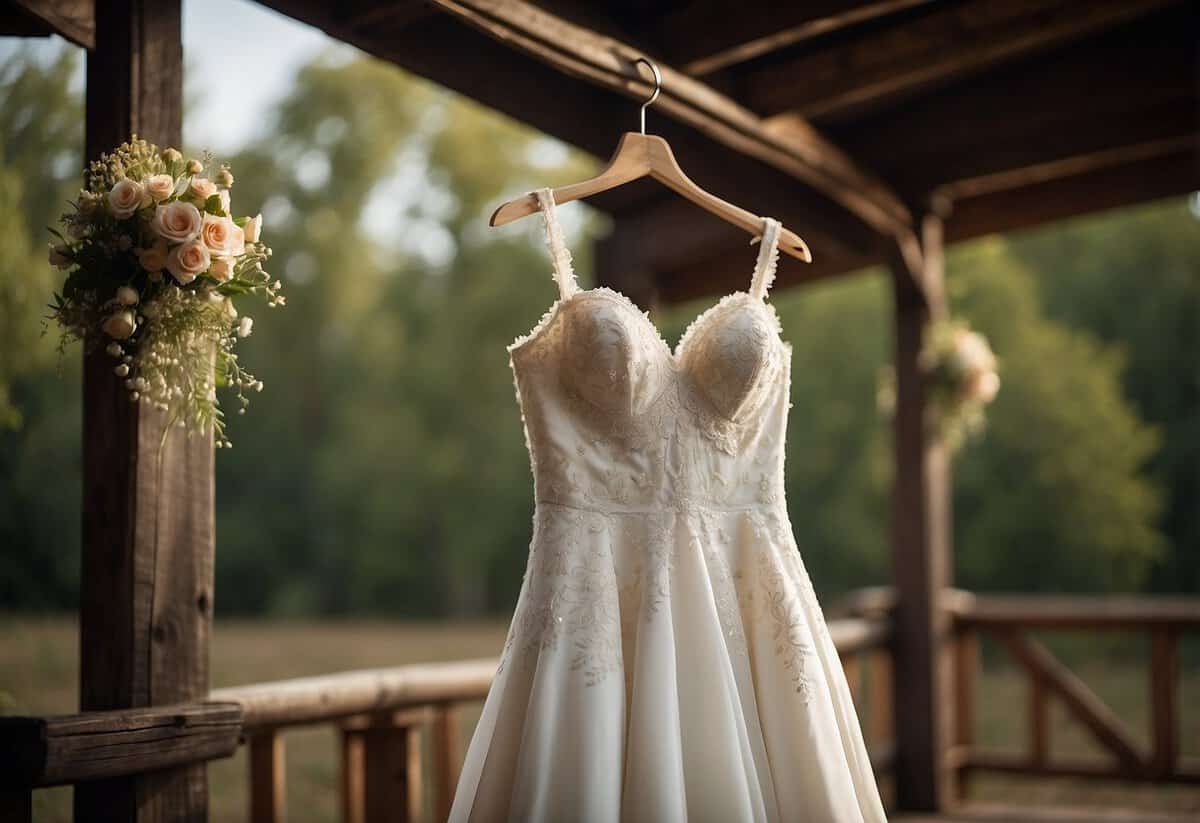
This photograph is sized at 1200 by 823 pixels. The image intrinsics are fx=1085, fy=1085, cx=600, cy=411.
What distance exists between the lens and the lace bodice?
2.07 m

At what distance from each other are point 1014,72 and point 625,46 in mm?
1892

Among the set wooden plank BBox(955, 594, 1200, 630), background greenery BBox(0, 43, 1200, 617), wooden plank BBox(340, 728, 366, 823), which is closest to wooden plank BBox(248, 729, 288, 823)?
wooden plank BBox(340, 728, 366, 823)

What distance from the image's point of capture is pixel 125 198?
6.03 feet

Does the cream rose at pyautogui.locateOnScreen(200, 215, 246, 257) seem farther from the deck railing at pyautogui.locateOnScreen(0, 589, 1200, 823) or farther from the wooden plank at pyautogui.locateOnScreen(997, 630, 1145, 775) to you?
the wooden plank at pyautogui.locateOnScreen(997, 630, 1145, 775)

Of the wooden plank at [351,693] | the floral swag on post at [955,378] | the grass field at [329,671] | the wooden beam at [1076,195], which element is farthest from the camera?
the grass field at [329,671]

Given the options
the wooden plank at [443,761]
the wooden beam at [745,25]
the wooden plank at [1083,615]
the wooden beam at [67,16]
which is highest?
the wooden beam at [745,25]

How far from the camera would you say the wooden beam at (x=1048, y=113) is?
3.71 m

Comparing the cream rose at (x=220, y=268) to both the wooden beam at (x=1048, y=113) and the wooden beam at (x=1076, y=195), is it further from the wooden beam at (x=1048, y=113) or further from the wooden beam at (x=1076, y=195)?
the wooden beam at (x=1076, y=195)

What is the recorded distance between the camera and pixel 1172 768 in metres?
4.75

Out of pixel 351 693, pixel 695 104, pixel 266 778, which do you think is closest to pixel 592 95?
pixel 695 104

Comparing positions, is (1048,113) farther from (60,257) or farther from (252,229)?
(60,257)

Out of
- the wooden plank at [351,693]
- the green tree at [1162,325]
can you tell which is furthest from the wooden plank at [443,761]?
the green tree at [1162,325]

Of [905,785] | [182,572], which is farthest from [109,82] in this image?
[905,785]

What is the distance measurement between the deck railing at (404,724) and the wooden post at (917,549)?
0.32 feet
